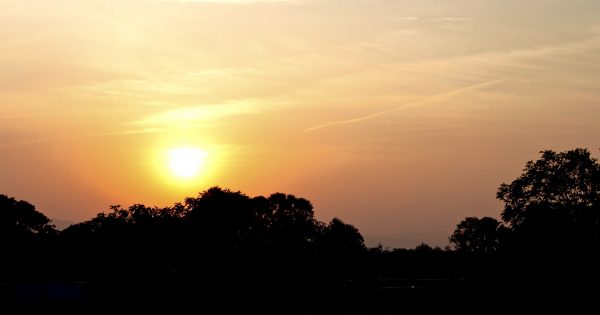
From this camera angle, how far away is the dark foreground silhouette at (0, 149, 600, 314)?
2662 inches

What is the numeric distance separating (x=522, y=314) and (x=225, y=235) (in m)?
40.5

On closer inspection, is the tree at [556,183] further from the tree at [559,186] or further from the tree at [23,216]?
the tree at [23,216]

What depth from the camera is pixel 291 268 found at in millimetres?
79750

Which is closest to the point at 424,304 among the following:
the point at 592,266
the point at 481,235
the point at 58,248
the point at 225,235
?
the point at 592,266

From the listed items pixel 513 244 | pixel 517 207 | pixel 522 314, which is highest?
pixel 517 207

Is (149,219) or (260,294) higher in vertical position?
(149,219)

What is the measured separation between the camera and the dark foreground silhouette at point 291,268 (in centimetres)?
6762

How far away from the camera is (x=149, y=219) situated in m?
115

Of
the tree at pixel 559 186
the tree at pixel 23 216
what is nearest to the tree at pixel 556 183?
the tree at pixel 559 186

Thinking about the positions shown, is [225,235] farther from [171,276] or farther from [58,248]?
[58,248]

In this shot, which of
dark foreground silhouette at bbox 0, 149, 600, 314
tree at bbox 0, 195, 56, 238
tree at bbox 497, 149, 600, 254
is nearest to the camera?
dark foreground silhouette at bbox 0, 149, 600, 314

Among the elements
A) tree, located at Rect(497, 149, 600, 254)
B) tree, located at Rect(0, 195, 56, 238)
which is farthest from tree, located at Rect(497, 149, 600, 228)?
tree, located at Rect(0, 195, 56, 238)

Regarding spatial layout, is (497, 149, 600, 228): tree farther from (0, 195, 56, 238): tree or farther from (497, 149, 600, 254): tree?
(0, 195, 56, 238): tree

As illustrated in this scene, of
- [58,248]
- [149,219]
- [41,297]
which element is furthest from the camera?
[58,248]
